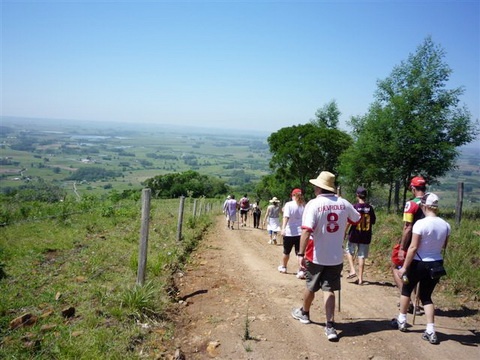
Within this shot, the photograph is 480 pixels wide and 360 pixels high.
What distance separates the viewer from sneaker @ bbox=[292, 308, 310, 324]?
528 cm

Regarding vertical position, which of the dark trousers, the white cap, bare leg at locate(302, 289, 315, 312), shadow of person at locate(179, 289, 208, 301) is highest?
the white cap

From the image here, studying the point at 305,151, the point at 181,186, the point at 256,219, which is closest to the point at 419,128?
the point at 256,219

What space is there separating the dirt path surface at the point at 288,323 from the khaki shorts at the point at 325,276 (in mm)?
730

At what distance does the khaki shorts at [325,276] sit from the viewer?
15.7ft

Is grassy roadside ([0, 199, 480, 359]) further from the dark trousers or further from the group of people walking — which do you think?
the dark trousers

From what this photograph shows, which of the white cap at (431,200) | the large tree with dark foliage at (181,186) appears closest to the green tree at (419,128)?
the white cap at (431,200)

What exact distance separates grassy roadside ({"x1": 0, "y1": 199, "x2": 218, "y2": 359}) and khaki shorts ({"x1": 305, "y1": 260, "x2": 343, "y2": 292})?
88.7 inches

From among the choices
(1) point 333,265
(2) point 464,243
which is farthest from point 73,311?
(2) point 464,243

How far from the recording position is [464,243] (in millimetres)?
8500

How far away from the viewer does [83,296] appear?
5945 millimetres

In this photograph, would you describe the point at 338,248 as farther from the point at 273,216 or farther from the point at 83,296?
the point at 273,216

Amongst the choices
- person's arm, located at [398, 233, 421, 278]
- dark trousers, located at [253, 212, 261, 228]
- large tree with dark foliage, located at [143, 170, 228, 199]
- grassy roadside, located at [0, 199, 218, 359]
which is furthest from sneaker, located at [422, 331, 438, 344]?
large tree with dark foliage, located at [143, 170, 228, 199]

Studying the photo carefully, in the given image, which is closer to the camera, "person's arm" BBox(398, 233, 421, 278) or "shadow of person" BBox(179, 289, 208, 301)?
"person's arm" BBox(398, 233, 421, 278)

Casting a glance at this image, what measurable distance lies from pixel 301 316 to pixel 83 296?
12.1ft
